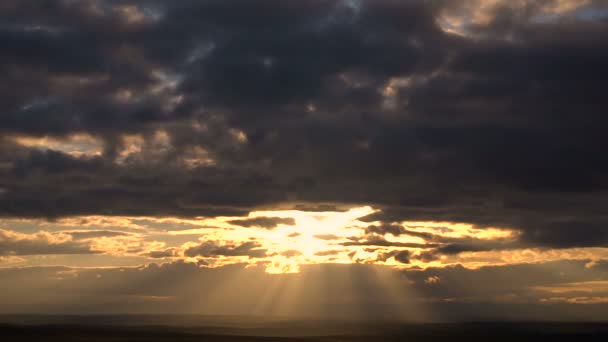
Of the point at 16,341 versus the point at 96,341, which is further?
the point at 96,341

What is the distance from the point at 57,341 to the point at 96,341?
36.6 ft

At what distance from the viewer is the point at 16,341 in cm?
18388

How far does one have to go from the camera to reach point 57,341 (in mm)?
191625

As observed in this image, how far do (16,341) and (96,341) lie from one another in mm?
21936

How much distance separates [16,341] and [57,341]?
1079 cm

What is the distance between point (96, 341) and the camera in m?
200
